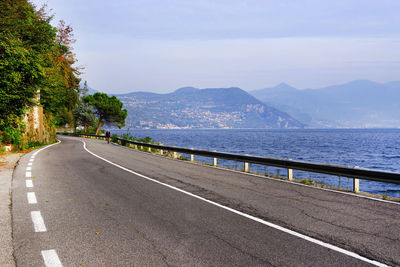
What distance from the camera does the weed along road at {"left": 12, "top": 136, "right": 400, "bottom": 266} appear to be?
4.29 m

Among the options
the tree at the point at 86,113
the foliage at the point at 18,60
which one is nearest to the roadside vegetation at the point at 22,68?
the foliage at the point at 18,60

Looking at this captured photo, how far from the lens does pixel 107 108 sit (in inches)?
3167

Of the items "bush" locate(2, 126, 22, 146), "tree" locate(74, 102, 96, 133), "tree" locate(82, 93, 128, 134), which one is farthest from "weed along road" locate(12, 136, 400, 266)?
"tree" locate(74, 102, 96, 133)

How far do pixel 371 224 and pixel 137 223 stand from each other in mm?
4104

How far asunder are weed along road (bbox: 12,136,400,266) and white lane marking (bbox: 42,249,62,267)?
1cm

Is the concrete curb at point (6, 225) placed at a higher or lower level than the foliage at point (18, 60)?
lower

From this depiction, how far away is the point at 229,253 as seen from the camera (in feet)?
14.5

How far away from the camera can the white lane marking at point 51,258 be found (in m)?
4.02

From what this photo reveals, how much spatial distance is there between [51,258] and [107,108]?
79.2 meters

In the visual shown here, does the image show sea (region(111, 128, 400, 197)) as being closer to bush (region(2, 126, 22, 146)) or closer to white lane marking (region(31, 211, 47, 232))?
white lane marking (region(31, 211, 47, 232))

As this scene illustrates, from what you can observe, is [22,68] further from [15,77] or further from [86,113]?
[86,113]

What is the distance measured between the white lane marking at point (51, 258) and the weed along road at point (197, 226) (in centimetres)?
1

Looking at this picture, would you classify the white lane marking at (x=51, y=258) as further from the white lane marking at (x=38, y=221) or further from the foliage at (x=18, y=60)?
the foliage at (x=18, y=60)

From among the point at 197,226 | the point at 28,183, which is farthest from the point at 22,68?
the point at 197,226
